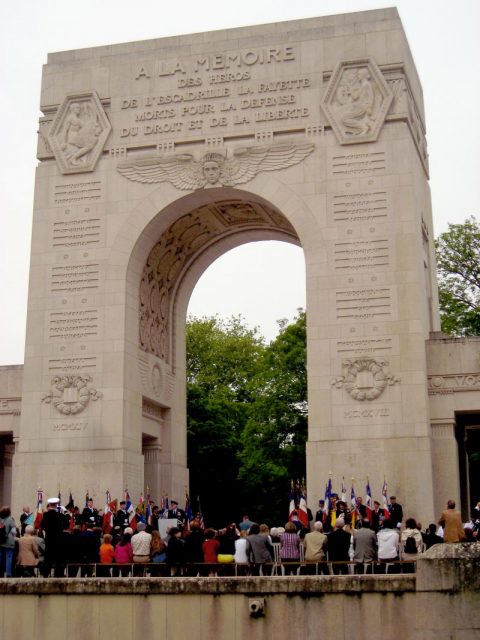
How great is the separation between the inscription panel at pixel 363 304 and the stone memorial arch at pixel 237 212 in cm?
4

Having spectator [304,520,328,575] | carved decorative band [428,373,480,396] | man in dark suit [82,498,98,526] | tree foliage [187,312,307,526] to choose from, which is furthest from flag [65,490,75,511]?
tree foliage [187,312,307,526]

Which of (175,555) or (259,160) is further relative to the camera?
(259,160)

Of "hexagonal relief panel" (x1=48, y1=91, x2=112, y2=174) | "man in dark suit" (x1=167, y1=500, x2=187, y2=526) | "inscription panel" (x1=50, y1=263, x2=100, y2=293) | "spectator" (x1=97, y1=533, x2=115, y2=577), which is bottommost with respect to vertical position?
"spectator" (x1=97, y1=533, x2=115, y2=577)

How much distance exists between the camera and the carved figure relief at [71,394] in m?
30.6

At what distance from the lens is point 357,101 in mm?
30594

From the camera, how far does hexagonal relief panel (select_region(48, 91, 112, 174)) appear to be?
3228cm

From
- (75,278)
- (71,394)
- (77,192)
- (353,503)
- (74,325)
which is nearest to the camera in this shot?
(353,503)

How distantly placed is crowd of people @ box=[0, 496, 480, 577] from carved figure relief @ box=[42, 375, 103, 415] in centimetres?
969

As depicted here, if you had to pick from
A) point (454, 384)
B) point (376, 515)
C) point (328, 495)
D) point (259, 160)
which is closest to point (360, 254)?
point (259, 160)

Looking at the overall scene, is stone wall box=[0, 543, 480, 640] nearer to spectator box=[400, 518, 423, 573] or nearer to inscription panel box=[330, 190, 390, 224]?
spectator box=[400, 518, 423, 573]

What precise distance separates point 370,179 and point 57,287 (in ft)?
32.5

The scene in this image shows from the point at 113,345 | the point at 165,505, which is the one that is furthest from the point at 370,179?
the point at 165,505

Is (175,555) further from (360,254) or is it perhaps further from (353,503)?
(360,254)

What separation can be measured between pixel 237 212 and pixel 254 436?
63.1 feet
